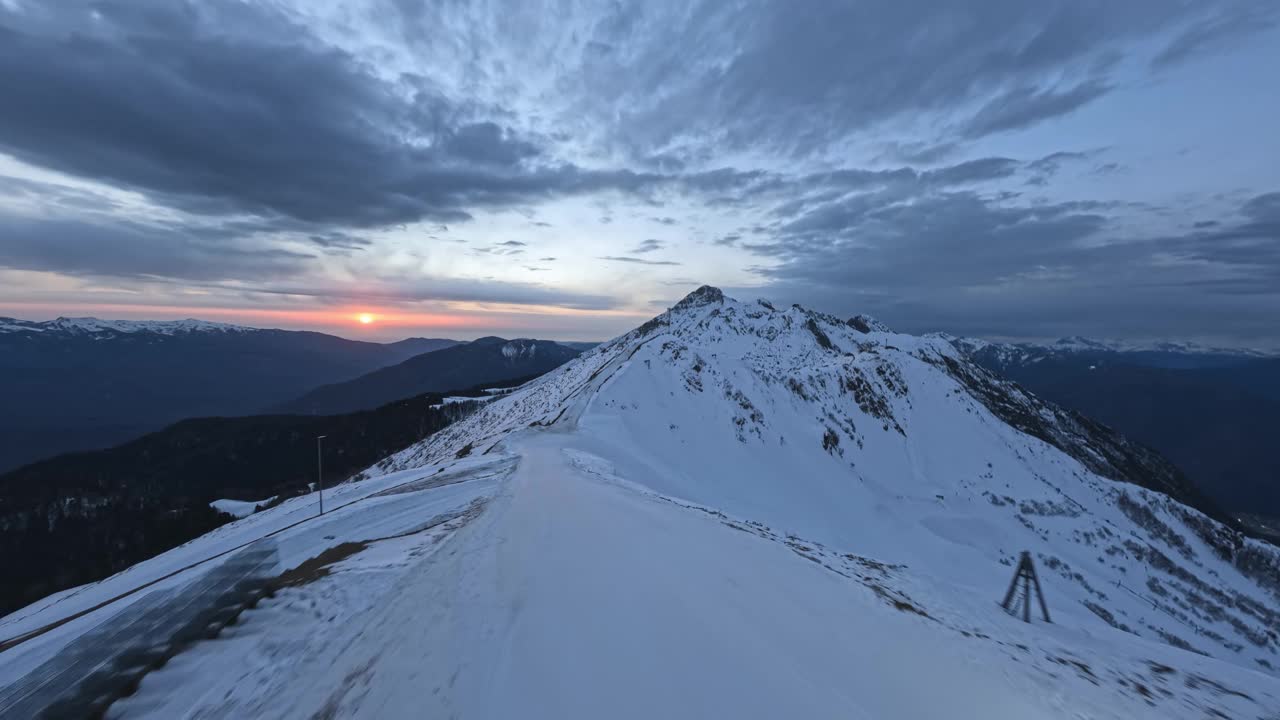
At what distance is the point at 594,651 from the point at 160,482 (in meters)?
197

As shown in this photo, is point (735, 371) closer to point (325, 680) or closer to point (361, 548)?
point (361, 548)

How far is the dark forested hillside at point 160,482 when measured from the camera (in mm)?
74312

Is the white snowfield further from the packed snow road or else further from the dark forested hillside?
the dark forested hillside

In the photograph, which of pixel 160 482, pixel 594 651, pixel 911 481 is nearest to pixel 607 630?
pixel 594 651

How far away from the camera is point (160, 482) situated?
139250mm

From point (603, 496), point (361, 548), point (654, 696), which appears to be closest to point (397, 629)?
point (654, 696)

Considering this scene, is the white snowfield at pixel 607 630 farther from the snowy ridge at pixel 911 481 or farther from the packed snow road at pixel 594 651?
the snowy ridge at pixel 911 481

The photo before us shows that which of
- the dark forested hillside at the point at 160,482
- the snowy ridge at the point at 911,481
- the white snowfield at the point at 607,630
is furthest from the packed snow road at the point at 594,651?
the dark forested hillside at the point at 160,482

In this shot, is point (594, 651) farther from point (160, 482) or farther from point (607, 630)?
point (160, 482)

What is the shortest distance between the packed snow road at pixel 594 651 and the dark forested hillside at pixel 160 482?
76082 millimetres

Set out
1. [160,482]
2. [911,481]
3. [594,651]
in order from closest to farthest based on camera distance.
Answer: [594,651] → [911,481] → [160,482]

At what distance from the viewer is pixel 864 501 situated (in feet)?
186

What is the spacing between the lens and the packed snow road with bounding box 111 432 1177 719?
612cm

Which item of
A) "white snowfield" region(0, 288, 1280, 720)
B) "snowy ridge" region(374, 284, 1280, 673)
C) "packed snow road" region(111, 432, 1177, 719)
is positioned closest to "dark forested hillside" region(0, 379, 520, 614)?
"snowy ridge" region(374, 284, 1280, 673)
